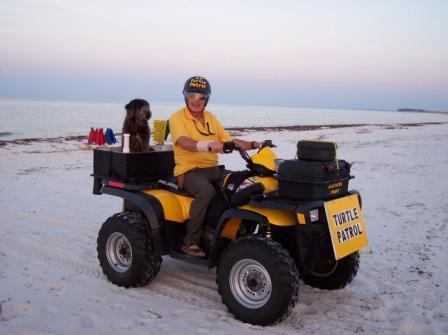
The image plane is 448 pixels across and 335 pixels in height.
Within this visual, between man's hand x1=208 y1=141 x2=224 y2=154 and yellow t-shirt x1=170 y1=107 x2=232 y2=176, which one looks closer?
man's hand x1=208 y1=141 x2=224 y2=154

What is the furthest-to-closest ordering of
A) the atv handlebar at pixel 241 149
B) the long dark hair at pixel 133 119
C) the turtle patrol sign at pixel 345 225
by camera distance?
1. the long dark hair at pixel 133 119
2. the atv handlebar at pixel 241 149
3. the turtle patrol sign at pixel 345 225

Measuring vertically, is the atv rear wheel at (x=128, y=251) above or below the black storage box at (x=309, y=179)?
below

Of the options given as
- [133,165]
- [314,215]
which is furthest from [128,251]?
[314,215]

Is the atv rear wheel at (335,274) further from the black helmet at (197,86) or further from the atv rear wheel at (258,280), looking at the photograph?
the black helmet at (197,86)

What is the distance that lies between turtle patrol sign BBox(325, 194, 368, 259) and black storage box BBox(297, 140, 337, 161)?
1.25 feet

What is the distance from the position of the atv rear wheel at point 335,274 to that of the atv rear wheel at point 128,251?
1643mm

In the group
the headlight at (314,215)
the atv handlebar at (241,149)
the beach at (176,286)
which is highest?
the atv handlebar at (241,149)

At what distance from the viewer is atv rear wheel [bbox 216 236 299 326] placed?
3.79 meters

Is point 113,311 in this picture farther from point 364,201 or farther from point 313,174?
point 364,201

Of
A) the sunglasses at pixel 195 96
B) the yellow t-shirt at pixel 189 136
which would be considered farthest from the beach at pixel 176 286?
the sunglasses at pixel 195 96

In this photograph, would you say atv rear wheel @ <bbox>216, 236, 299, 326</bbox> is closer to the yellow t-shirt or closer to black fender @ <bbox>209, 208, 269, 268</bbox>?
black fender @ <bbox>209, 208, 269, 268</bbox>

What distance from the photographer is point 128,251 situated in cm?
502

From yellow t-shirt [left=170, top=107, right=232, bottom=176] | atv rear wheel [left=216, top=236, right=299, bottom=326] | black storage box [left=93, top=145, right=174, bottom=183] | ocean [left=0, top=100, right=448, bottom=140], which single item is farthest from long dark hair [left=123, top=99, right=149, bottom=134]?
ocean [left=0, top=100, right=448, bottom=140]

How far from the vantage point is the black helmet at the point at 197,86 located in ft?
15.4
